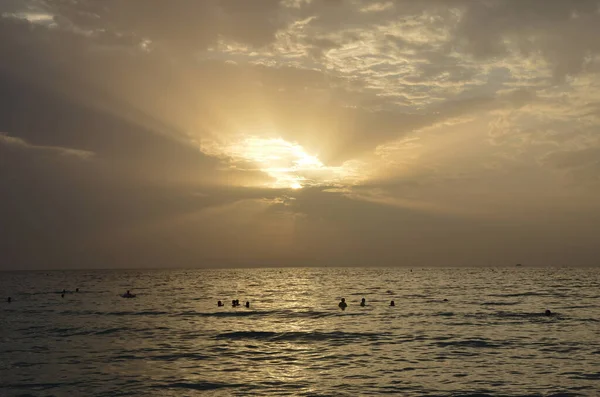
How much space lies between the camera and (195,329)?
49312mm

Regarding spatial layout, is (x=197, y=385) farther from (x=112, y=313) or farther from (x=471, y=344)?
(x=112, y=313)

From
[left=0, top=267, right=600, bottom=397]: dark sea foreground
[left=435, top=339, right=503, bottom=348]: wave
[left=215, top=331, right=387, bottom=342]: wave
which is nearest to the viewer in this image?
[left=0, top=267, right=600, bottom=397]: dark sea foreground

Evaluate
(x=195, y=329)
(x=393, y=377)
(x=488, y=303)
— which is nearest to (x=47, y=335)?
(x=195, y=329)

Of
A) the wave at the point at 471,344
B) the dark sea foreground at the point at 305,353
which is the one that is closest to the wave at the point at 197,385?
the dark sea foreground at the point at 305,353

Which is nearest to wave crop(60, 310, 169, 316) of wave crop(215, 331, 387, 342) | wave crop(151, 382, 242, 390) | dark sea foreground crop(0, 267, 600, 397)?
dark sea foreground crop(0, 267, 600, 397)

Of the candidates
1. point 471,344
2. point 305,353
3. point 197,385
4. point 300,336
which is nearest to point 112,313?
point 300,336

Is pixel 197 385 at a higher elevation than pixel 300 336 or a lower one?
higher

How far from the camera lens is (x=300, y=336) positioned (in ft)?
146

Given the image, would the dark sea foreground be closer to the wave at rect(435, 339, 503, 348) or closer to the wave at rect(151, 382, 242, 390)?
the wave at rect(151, 382, 242, 390)

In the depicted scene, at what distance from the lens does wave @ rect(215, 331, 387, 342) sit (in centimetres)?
4284

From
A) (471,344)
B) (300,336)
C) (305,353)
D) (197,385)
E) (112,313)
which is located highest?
(471,344)

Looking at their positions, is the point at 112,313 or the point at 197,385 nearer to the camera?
the point at 197,385

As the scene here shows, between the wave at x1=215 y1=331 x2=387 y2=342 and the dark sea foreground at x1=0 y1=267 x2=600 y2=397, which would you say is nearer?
the dark sea foreground at x1=0 y1=267 x2=600 y2=397

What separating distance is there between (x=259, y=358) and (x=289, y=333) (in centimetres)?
1177
